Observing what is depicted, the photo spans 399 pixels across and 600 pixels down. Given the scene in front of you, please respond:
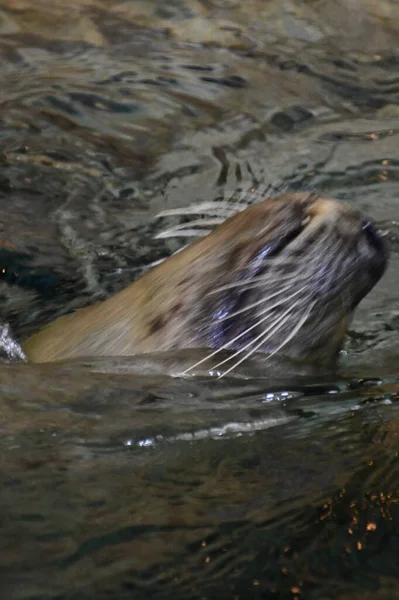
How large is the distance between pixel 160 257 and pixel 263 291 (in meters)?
1.12

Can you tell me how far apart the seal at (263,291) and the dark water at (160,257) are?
163mm

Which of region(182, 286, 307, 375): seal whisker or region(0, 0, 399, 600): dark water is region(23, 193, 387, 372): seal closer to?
region(182, 286, 307, 375): seal whisker

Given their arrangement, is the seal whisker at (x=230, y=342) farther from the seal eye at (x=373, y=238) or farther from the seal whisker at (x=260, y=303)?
the seal eye at (x=373, y=238)

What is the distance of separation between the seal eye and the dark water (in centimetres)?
30

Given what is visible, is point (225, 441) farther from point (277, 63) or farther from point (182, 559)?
point (277, 63)

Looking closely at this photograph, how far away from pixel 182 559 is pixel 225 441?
20.6 inches

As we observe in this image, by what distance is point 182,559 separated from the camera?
144cm

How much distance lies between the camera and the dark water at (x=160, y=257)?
1460 millimetres

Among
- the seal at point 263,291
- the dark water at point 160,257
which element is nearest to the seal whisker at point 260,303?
the seal at point 263,291

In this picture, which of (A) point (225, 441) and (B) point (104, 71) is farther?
(B) point (104, 71)

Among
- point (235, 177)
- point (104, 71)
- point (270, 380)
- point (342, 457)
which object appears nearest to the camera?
point (342, 457)

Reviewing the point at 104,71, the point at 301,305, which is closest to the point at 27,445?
the point at 301,305

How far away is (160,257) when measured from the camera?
12.1 ft

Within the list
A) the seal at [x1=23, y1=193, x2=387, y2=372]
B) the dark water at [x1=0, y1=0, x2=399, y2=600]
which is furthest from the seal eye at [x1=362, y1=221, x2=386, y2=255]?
the dark water at [x1=0, y1=0, x2=399, y2=600]
